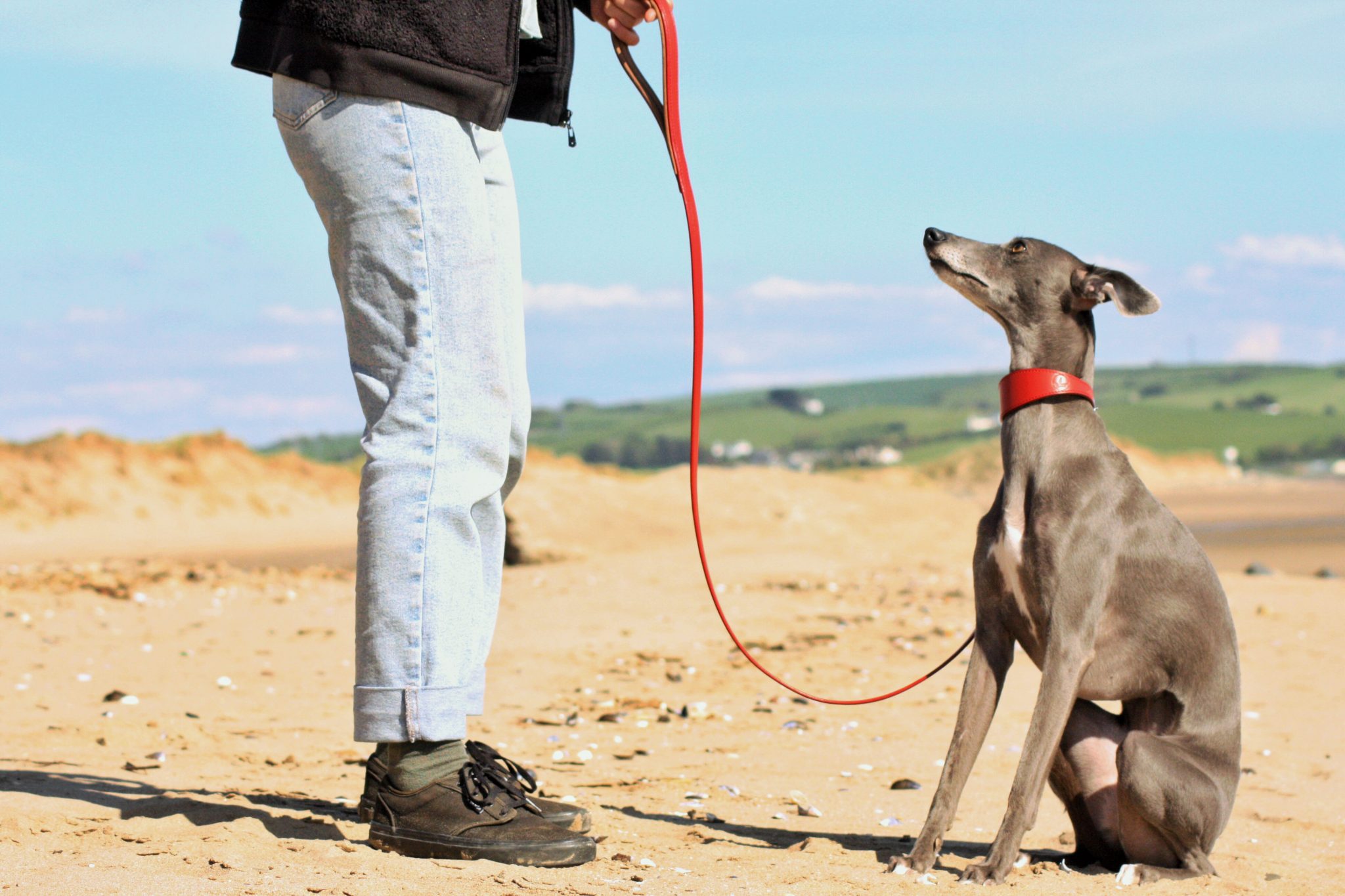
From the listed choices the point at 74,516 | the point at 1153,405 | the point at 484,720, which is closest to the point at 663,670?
the point at 484,720

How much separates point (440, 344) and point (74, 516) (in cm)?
1572

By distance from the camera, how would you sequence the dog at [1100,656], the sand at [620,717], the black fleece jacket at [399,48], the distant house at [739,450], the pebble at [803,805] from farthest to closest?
the distant house at [739,450] → the pebble at [803,805] → the dog at [1100,656] → the sand at [620,717] → the black fleece jacket at [399,48]

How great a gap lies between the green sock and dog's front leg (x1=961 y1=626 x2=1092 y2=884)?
149cm

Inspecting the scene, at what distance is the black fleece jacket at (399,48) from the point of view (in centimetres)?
314

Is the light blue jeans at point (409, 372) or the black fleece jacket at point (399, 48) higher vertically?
the black fleece jacket at point (399, 48)

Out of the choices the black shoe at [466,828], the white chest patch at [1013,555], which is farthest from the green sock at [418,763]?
the white chest patch at [1013,555]

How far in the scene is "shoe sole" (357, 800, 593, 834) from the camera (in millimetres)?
3354

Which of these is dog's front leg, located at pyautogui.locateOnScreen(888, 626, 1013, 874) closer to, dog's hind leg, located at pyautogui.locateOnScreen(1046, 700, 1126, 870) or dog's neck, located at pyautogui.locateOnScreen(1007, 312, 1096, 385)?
dog's hind leg, located at pyautogui.locateOnScreen(1046, 700, 1126, 870)

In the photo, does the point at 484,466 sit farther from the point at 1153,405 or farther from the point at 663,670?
the point at 1153,405

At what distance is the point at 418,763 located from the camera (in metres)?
3.28

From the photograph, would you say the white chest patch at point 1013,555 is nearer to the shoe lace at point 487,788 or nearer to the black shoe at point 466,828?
the black shoe at point 466,828

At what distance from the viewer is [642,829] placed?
384cm

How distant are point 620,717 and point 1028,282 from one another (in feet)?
→ 9.52

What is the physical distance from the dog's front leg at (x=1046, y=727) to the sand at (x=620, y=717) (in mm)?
182
